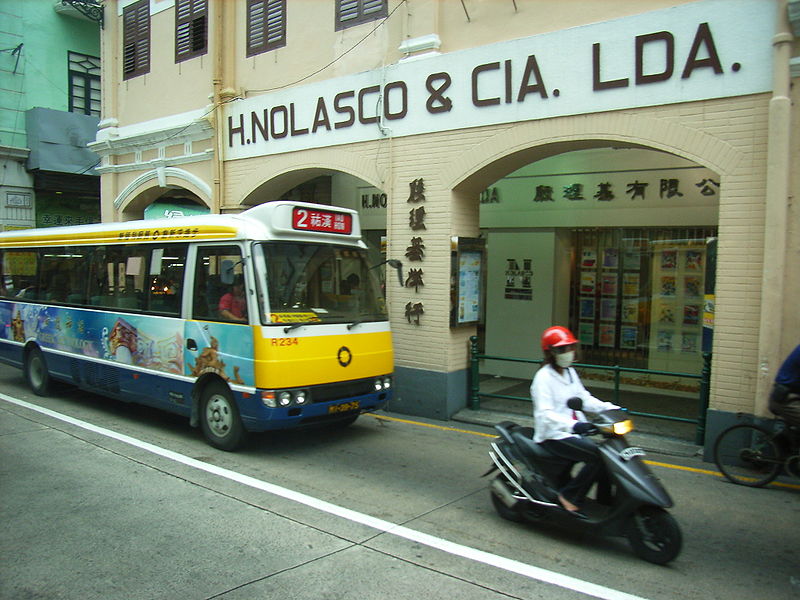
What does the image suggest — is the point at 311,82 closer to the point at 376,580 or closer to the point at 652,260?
the point at 652,260

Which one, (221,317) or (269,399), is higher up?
(221,317)

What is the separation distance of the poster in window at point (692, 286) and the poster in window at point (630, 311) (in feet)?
2.79

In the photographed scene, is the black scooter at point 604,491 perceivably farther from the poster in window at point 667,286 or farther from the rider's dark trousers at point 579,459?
the poster in window at point 667,286

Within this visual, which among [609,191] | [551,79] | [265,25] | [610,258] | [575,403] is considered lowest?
[575,403]

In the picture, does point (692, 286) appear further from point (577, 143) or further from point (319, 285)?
point (319, 285)

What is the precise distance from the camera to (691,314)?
414 inches

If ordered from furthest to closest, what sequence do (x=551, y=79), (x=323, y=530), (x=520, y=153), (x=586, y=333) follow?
(x=586, y=333) < (x=520, y=153) < (x=551, y=79) < (x=323, y=530)

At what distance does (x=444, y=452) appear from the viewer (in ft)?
25.1

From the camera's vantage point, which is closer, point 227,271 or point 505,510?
point 505,510

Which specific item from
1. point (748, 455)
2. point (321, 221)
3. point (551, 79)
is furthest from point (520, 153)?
point (748, 455)

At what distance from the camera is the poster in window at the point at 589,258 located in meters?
11.6

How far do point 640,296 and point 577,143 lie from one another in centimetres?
381

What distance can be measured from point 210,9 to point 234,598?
38.4ft

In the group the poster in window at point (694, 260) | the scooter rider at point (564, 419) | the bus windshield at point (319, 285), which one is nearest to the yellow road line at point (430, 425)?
the bus windshield at point (319, 285)
